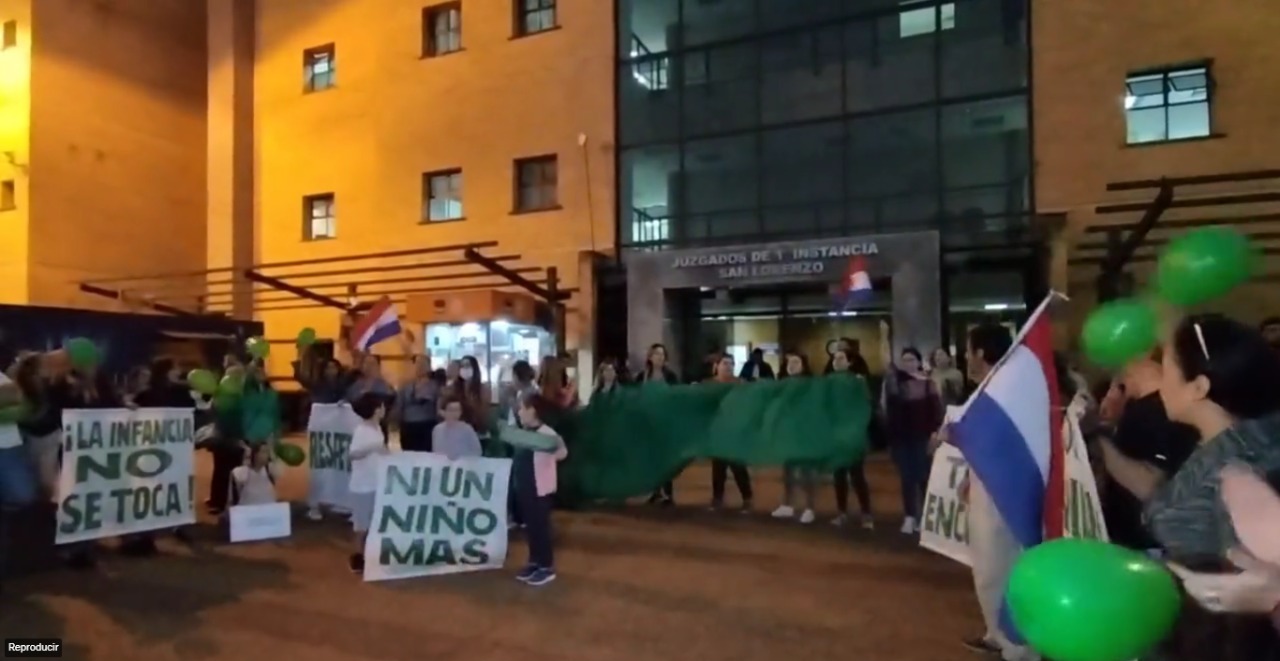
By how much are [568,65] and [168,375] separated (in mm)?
12196

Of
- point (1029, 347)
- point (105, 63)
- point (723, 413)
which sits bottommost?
point (723, 413)

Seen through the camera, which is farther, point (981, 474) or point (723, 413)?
point (723, 413)

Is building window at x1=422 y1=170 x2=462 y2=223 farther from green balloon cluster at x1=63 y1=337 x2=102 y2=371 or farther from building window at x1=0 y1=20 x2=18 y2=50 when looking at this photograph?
green balloon cluster at x1=63 y1=337 x2=102 y2=371

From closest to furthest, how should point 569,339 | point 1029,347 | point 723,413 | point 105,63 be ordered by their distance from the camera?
point 1029,347, point 723,413, point 569,339, point 105,63


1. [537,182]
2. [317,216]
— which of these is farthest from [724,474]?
[317,216]

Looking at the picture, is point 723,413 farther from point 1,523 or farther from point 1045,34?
point 1045,34

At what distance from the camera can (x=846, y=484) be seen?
1012cm

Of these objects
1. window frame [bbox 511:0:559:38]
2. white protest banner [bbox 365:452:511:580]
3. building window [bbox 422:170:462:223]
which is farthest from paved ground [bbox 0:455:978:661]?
window frame [bbox 511:0:559:38]

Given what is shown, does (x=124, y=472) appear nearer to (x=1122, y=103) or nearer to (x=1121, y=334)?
(x=1121, y=334)

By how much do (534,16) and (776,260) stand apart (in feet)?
26.6

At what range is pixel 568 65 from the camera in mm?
19844

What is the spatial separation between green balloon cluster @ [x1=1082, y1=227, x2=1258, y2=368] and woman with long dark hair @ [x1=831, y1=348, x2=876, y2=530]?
501 centimetres

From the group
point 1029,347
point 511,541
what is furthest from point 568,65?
point 1029,347

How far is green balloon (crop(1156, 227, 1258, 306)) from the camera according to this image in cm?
472
